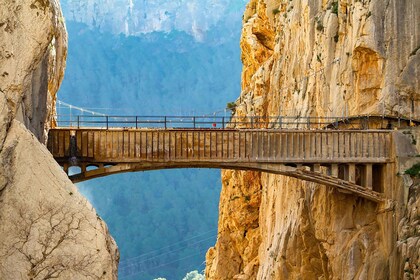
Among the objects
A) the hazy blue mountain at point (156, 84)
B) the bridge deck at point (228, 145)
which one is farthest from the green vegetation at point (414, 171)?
the hazy blue mountain at point (156, 84)

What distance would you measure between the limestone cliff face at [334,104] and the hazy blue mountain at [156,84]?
220 feet

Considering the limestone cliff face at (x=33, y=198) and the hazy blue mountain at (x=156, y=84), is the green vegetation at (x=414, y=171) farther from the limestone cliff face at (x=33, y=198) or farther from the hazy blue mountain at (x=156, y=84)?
the hazy blue mountain at (x=156, y=84)

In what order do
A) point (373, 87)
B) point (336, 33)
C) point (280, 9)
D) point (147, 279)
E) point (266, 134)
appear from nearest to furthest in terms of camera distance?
1. point (266, 134)
2. point (373, 87)
3. point (336, 33)
4. point (280, 9)
5. point (147, 279)

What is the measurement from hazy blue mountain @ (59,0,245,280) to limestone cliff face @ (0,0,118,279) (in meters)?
103

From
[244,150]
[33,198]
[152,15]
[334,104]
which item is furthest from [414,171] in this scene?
[152,15]

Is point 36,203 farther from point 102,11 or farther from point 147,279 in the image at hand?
point 102,11

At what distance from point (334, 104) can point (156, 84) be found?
98728 millimetres

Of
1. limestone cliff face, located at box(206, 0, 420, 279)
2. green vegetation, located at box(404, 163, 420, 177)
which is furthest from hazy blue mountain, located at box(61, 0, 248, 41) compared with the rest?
green vegetation, located at box(404, 163, 420, 177)

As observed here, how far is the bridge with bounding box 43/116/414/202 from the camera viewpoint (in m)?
37.9

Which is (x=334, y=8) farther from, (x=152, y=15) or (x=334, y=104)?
(x=152, y=15)

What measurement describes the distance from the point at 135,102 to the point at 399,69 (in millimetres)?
100400

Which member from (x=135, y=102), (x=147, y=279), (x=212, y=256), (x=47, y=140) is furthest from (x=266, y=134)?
(x=135, y=102)

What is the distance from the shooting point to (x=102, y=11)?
14075 cm

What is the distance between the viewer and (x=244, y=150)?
39.2 meters
